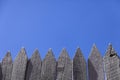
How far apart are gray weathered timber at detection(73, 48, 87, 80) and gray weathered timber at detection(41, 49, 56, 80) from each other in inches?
20.6

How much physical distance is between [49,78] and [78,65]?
0.81 meters

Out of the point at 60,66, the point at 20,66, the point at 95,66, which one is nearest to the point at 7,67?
the point at 20,66

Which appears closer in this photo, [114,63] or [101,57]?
[114,63]

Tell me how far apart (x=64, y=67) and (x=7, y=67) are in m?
1.46

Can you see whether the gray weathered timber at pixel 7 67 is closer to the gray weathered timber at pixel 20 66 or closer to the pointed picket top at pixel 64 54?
the gray weathered timber at pixel 20 66

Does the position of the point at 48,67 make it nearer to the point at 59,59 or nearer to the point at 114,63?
the point at 59,59

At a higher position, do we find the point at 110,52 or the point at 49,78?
the point at 110,52

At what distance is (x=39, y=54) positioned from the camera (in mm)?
9695

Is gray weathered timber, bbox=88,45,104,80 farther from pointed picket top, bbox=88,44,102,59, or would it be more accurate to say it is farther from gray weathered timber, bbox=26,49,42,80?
gray weathered timber, bbox=26,49,42,80

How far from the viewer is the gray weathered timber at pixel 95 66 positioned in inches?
360

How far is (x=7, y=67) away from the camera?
31.1ft

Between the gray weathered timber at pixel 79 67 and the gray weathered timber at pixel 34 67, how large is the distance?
90 cm

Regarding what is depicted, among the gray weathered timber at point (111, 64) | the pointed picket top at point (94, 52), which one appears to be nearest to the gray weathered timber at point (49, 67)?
the pointed picket top at point (94, 52)

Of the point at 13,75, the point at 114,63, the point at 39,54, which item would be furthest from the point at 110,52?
the point at 13,75
